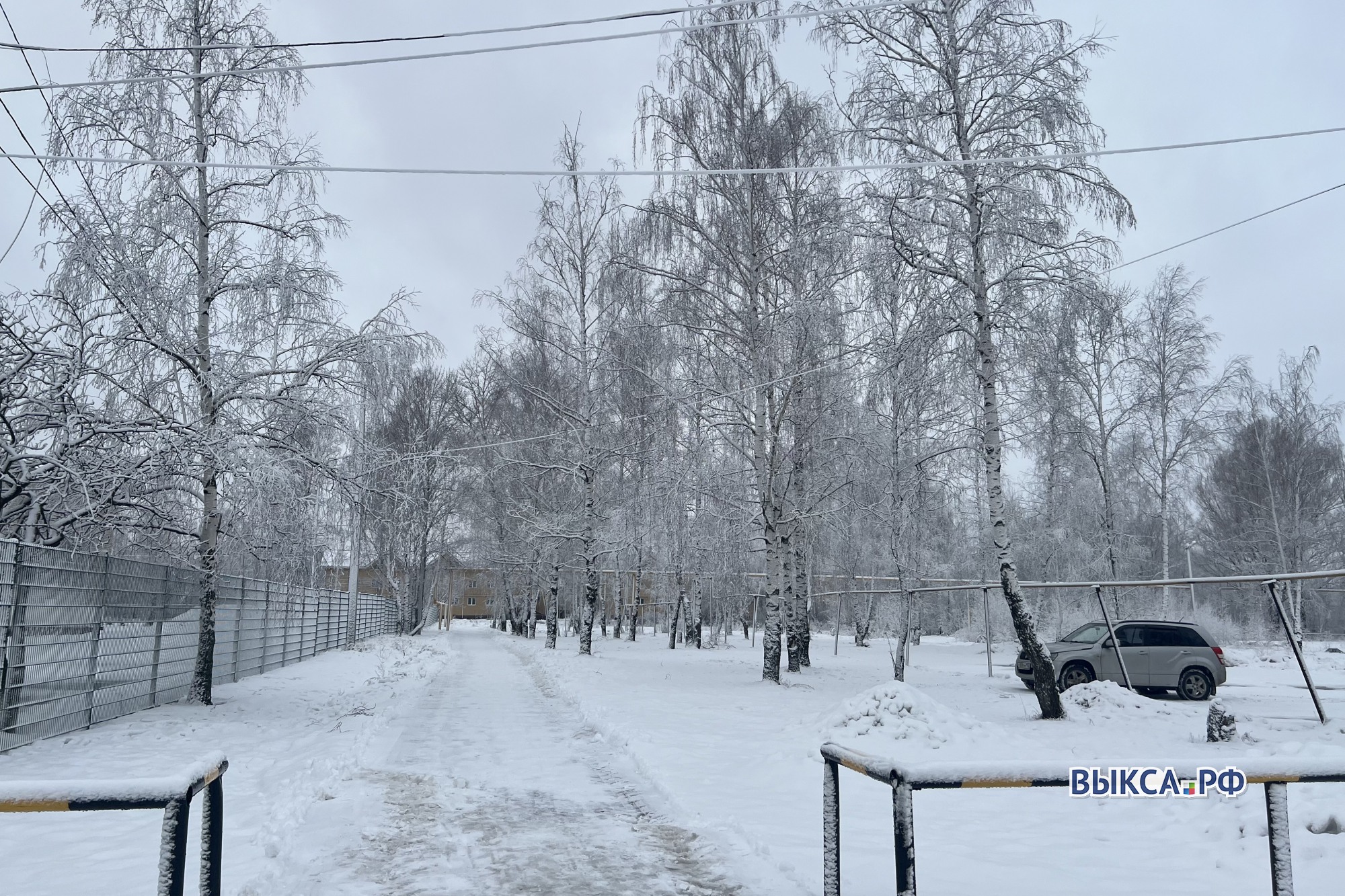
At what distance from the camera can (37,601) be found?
9.40m

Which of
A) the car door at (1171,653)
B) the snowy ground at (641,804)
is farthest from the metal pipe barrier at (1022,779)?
the car door at (1171,653)

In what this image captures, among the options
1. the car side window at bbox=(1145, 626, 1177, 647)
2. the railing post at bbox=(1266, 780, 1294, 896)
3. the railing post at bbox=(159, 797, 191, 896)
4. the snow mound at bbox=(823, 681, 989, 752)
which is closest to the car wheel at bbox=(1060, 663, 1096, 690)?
the car side window at bbox=(1145, 626, 1177, 647)

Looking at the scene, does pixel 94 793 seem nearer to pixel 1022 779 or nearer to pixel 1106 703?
pixel 1022 779

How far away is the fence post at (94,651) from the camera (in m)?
10.6

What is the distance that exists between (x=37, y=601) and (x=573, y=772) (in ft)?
20.5

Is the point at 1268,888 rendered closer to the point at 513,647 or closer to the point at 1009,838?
the point at 1009,838

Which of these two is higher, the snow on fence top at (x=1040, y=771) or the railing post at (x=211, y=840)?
the snow on fence top at (x=1040, y=771)

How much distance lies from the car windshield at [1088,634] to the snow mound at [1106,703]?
4.99 metres

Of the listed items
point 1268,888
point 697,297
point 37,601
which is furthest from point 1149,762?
point 697,297

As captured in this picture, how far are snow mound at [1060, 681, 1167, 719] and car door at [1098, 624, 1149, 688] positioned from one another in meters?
4.35

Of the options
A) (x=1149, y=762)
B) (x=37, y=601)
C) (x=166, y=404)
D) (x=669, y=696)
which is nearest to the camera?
(x=1149, y=762)

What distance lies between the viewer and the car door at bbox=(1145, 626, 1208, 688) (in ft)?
56.8

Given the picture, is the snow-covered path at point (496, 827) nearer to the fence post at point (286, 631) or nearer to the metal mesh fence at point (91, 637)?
the metal mesh fence at point (91, 637)

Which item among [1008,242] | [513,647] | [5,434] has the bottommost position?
[513,647]
